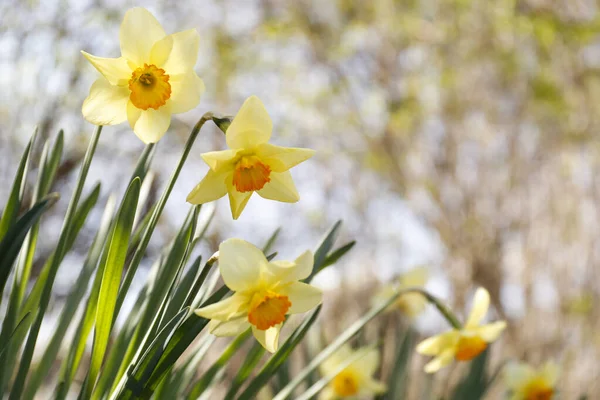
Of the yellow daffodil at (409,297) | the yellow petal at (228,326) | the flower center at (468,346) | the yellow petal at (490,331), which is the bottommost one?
the yellow daffodil at (409,297)

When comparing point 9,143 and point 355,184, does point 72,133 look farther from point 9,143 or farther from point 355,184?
point 355,184

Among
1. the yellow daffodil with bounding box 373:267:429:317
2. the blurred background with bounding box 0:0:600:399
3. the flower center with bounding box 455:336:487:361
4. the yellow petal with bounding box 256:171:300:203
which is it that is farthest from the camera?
the blurred background with bounding box 0:0:600:399

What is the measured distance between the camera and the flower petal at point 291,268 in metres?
0.70

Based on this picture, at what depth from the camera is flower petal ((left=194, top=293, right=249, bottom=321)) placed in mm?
640

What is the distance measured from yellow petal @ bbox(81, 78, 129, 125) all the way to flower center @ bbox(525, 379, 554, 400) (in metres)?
1.14

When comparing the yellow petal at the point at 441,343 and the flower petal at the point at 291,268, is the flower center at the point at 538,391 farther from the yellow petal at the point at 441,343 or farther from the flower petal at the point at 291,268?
the flower petal at the point at 291,268

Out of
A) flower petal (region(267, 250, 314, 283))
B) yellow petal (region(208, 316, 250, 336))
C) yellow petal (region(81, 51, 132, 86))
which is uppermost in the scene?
yellow petal (region(81, 51, 132, 86))

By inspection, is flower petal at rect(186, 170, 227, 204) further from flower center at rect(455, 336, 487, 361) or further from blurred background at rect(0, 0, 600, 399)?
blurred background at rect(0, 0, 600, 399)

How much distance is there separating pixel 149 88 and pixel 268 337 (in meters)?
0.33

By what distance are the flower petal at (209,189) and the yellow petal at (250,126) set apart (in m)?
0.04

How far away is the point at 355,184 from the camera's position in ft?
15.9

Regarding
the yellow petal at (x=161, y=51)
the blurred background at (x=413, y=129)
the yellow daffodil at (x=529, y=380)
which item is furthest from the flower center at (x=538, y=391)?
the blurred background at (x=413, y=129)

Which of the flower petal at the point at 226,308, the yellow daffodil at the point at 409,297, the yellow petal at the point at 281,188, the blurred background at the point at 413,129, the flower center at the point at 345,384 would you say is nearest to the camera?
the flower petal at the point at 226,308

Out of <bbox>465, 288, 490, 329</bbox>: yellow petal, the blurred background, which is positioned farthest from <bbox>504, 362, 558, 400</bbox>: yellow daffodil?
the blurred background
